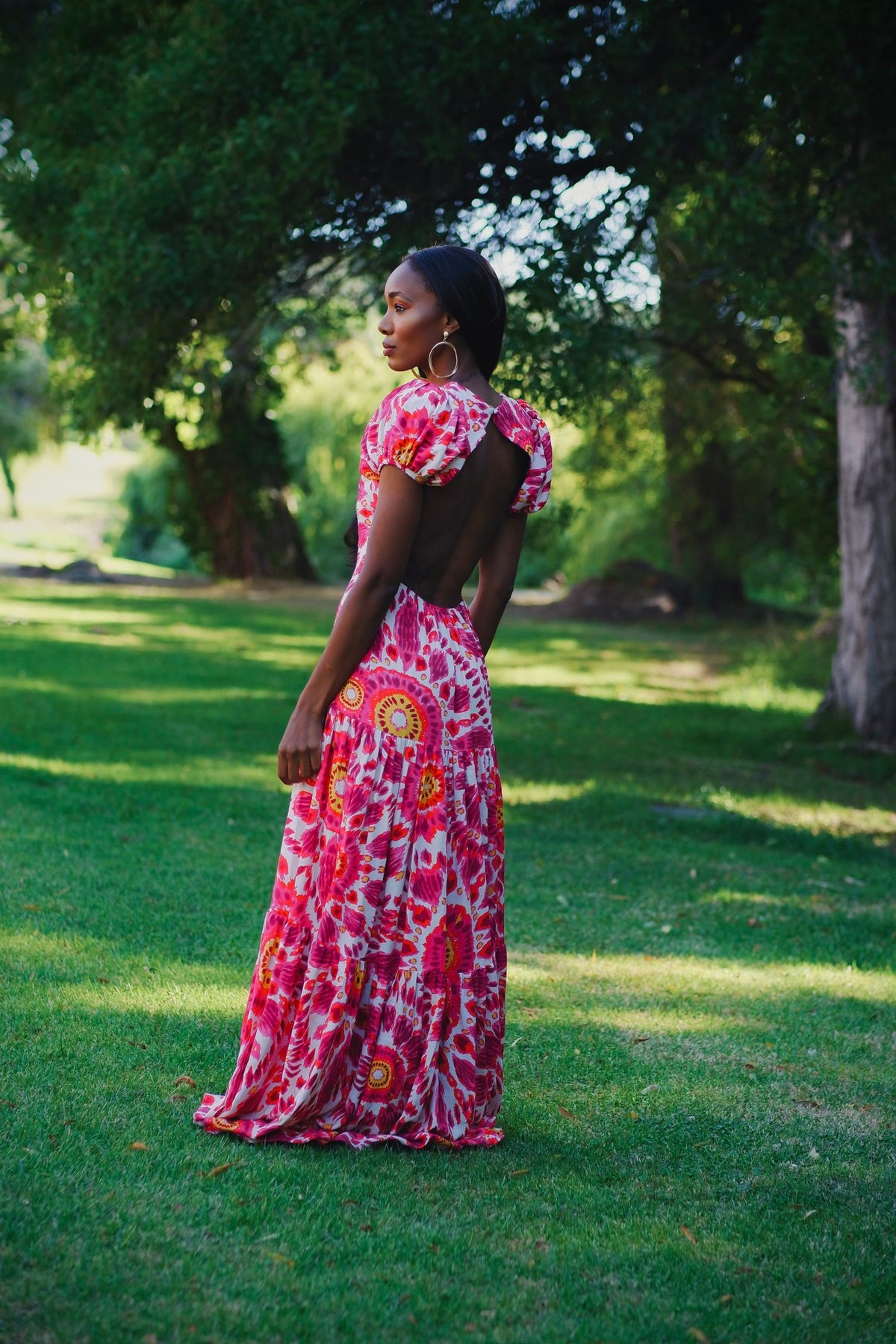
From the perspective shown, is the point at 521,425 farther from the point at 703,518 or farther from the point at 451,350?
the point at 703,518

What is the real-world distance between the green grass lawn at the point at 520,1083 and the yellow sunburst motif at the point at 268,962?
41 centimetres


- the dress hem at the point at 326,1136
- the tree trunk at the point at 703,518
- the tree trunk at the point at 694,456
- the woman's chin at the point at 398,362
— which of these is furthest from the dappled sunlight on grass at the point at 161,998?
the tree trunk at the point at 703,518

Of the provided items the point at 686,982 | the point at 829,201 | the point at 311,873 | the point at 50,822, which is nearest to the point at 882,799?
the point at 829,201

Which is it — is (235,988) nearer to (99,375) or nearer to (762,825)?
(762,825)

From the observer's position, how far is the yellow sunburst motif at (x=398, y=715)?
349 centimetres

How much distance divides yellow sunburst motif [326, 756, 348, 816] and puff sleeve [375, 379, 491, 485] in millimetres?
728

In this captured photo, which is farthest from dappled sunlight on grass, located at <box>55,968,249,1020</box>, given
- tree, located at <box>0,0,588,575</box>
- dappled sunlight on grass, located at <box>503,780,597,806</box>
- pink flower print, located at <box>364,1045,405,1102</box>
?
tree, located at <box>0,0,588,575</box>

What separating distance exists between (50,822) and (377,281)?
4.91 metres

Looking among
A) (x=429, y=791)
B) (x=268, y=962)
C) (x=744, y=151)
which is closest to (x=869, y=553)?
(x=744, y=151)

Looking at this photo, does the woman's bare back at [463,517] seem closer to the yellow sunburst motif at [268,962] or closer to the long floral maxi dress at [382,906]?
the long floral maxi dress at [382,906]

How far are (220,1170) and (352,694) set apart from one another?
1175 mm

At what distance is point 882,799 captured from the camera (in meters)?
10.0

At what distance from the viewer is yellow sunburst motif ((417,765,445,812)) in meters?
3.51

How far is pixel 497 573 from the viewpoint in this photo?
149 inches
